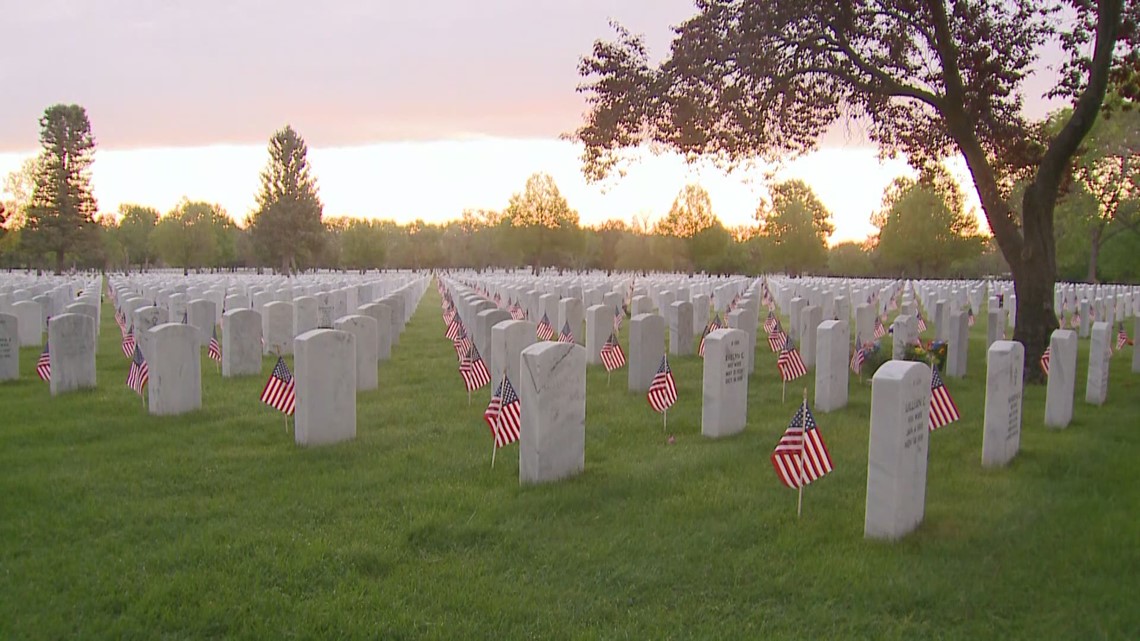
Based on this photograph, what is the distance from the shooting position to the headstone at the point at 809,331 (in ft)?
46.2

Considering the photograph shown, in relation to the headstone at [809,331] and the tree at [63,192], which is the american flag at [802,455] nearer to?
the headstone at [809,331]

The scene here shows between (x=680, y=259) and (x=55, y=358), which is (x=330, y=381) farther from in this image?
(x=680, y=259)

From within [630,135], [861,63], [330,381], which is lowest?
[330,381]

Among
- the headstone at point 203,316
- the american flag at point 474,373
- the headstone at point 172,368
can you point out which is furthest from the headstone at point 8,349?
the american flag at point 474,373

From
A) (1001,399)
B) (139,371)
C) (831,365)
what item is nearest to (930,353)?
(831,365)

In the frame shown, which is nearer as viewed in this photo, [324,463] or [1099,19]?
[324,463]

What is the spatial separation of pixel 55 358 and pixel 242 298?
8089 millimetres

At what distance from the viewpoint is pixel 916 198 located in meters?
64.2

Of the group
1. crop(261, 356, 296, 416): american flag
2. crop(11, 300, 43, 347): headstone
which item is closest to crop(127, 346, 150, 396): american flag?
crop(261, 356, 296, 416): american flag

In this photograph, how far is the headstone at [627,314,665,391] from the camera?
11523mm

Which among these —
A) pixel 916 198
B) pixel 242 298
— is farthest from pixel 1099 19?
pixel 916 198

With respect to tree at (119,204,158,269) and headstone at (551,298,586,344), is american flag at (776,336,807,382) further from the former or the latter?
tree at (119,204,158,269)

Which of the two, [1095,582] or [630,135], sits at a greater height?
[630,135]

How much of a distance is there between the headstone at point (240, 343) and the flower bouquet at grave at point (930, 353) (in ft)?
31.8
